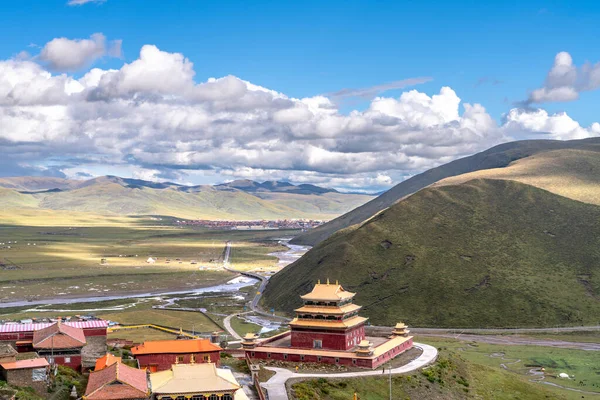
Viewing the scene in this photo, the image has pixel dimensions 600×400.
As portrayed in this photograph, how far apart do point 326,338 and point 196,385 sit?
33.6 m

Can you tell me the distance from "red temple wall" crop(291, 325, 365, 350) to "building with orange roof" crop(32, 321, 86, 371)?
33229 millimetres

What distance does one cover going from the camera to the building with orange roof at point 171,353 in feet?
Result: 265

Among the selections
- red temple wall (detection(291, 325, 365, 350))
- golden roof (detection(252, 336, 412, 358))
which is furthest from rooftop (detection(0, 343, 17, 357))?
red temple wall (detection(291, 325, 365, 350))

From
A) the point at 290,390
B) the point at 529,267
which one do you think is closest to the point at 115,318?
the point at 290,390

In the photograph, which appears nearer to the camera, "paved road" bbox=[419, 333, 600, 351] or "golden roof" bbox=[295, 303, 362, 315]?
"golden roof" bbox=[295, 303, 362, 315]

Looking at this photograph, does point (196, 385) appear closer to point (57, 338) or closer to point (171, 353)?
point (171, 353)

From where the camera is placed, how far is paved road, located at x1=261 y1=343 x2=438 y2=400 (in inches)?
2983

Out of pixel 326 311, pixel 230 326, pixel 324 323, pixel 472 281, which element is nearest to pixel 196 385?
pixel 324 323

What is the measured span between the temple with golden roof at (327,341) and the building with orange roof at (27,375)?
1378 inches

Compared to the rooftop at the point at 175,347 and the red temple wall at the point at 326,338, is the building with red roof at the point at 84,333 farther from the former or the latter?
the red temple wall at the point at 326,338

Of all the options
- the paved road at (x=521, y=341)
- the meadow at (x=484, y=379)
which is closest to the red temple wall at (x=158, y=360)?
the meadow at (x=484, y=379)

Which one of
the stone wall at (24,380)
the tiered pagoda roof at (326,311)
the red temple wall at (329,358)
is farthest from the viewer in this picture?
the tiered pagoda roof at (326,311)

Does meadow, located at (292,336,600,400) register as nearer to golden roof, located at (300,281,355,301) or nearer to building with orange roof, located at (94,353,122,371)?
golden roof, located at (300,281,355,301)

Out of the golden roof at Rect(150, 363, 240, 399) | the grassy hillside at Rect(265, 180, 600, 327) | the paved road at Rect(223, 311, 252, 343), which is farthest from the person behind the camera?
the grassy hillside at Rect(265, 180, 600, 327)
